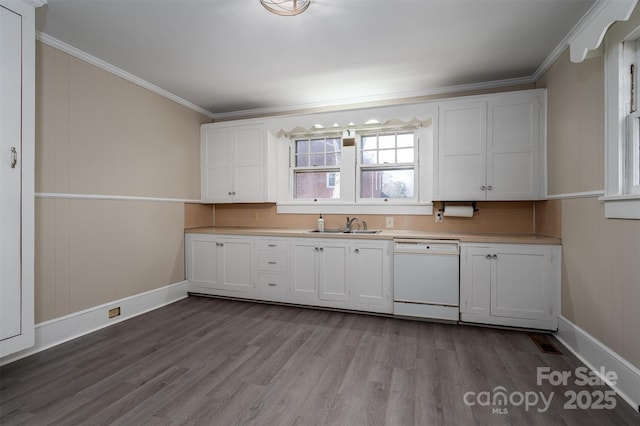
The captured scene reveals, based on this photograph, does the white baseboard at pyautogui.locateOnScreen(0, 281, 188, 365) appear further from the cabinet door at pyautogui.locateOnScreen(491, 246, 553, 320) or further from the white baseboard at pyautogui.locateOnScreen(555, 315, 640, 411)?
the white baseboard at pyautogui.locateOnScreen(555, 315, 640, 411)

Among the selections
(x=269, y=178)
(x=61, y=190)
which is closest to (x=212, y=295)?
(x=269, y=178)

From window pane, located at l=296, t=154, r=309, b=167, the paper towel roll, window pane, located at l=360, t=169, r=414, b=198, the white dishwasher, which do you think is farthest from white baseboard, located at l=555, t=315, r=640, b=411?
window pane, located at l=296, t=154, r=309, b=167

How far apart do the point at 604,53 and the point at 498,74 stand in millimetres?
1223

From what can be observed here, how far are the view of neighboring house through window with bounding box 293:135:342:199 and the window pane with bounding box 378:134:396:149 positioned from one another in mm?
558

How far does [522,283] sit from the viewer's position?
2.78 m

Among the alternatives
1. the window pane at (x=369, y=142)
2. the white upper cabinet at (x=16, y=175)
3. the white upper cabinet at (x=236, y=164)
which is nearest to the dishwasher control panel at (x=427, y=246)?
the window pane at (x=369, y=142)

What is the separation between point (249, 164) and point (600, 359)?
3.93 m

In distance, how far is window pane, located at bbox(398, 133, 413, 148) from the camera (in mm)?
3794

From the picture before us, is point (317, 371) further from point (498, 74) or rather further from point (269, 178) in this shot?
point (498, 74)

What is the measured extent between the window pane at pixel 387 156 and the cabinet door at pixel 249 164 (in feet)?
5.13

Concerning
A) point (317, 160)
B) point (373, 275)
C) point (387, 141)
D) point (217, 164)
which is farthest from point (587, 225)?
point (217, 164)

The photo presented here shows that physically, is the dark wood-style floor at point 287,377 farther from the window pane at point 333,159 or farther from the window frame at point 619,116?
the window pane at point 333,159

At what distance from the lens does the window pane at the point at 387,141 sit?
3859mm

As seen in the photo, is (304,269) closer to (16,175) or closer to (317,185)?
(317,185)
